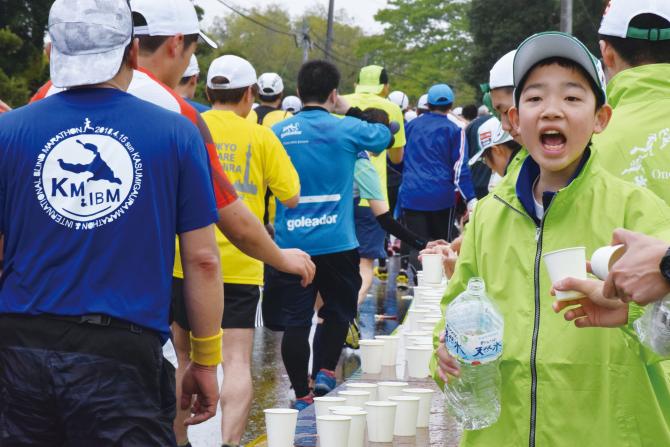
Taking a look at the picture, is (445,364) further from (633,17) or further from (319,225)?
(319,225)

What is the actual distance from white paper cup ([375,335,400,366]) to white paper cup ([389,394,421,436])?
1.35m

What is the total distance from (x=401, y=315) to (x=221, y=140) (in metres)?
6.49

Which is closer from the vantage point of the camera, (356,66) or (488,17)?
(488,17)

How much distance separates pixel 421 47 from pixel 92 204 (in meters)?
86.9

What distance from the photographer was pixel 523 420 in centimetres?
342

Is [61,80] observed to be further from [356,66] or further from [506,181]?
[356,66]

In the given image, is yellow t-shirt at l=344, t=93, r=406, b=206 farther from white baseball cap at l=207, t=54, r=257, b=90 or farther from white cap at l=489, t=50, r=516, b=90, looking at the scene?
white cap at l=489, t=50, r=516, b=90

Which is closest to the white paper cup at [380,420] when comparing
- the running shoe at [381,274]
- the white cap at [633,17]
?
the white cap at [633,17]

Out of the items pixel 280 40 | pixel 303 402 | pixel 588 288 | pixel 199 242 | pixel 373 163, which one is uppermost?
pixel 280 40

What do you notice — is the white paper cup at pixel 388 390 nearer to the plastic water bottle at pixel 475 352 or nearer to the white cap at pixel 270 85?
the plastic water bottle at pixel 475 352

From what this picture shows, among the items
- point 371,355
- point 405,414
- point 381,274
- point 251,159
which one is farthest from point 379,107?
point 405,414

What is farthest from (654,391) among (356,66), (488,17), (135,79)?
(356,66)

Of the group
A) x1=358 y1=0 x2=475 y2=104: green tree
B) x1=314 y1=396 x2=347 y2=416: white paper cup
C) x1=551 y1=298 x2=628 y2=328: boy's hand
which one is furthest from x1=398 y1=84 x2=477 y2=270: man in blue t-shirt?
x1=358 y1=0 x2=475 y2=104: green tree

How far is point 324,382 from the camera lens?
8.91m
